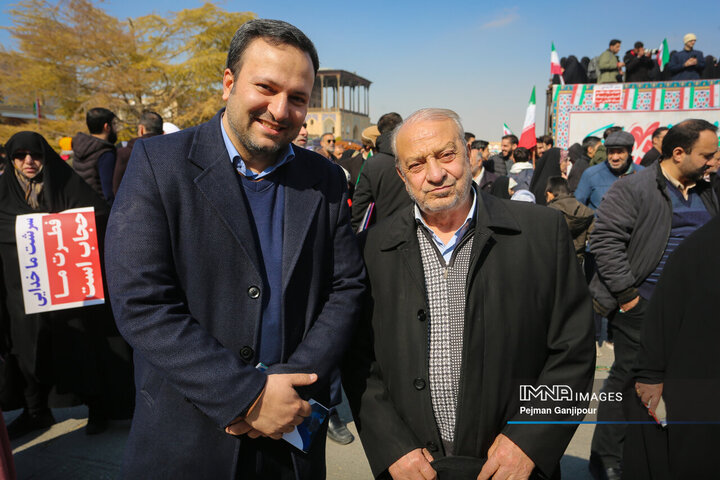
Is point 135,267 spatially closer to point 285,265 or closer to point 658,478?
point 285,265

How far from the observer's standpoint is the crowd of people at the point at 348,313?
134cm

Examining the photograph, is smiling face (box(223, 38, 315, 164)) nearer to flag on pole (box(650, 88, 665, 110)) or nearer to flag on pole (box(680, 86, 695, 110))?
flag on pole (box(650, 88, 665, 110))

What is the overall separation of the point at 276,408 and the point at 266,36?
1.10 meters

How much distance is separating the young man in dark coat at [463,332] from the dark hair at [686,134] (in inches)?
67.0

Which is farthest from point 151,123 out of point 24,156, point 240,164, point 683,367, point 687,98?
point 687,98

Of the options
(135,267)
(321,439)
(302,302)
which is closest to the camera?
(135,267)

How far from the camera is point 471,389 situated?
1611 mm

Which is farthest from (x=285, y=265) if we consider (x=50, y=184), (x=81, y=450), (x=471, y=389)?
(x=81, y=450)

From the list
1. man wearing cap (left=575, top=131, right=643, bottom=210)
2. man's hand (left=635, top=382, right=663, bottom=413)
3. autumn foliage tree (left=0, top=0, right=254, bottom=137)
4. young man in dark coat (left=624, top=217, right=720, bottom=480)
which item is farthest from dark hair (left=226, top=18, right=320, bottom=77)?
autumn foliage tree (left=0, top=0, right=254, bottom=137)

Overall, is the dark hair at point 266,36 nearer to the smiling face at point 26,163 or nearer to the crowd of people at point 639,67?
the smiling face at point 26,163

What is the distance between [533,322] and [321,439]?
2.81ft

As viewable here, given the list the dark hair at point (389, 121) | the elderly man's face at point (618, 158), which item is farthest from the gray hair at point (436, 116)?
the elderly man's face at point (618, 158)

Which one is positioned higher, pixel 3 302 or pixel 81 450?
pixel 3 302

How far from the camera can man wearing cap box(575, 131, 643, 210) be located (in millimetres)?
5027
